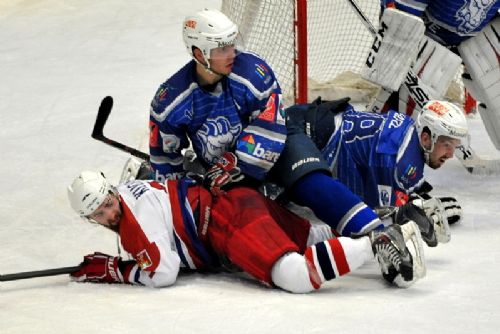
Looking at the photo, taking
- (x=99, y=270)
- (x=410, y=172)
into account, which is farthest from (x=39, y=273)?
(x=410, y=172)

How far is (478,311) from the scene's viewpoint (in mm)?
3000

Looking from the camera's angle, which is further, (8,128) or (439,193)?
(8,128)

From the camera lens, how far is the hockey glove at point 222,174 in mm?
3605

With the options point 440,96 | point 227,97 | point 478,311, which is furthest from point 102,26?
point 478,311

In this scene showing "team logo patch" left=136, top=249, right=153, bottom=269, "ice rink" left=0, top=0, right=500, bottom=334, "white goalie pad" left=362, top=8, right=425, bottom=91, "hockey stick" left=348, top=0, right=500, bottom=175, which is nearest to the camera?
"ice rink" left=0, top=0, right=500, bottom=334

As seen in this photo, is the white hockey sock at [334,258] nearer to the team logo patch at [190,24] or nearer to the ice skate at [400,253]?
the ice skate at [400,253]

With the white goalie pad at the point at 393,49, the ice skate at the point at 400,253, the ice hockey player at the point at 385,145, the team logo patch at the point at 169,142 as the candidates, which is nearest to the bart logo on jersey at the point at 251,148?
the team logo patch at the point at 169,142

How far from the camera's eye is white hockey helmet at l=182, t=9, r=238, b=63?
11.9ft

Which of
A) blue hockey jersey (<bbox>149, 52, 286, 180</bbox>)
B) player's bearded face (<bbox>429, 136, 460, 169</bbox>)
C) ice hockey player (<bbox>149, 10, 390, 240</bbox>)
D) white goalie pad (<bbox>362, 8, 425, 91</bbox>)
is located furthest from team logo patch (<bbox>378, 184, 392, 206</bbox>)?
white goalie pad (<bbox>362, 8, 425, 91</bbox>)

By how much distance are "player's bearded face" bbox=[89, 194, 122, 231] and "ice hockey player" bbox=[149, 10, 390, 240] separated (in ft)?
1.07

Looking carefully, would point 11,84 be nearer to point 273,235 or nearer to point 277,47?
point 277,47

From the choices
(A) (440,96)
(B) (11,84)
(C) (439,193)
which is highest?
(A) (440,96)

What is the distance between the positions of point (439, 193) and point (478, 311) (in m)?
1.51

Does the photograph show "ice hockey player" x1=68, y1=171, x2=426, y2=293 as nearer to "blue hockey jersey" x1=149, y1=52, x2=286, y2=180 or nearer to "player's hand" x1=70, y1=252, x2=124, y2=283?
"player's hand" x1=70, y1=252, x2=124, y2=283
